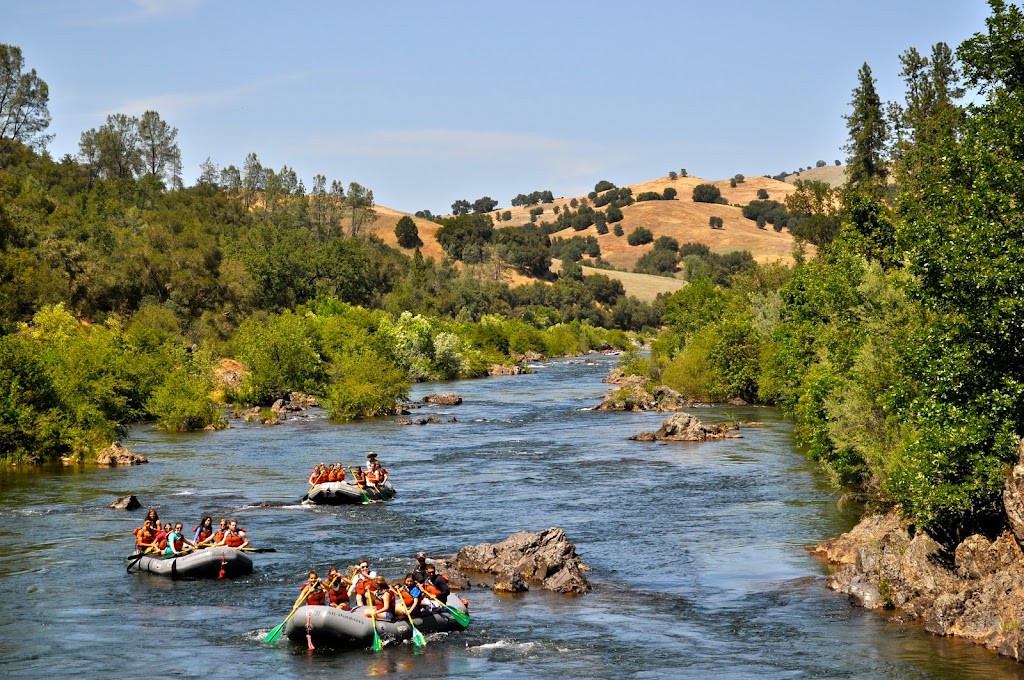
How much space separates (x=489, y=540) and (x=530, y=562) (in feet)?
19.2

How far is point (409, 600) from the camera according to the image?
32.8m

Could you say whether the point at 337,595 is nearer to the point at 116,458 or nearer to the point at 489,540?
the point at 489,540

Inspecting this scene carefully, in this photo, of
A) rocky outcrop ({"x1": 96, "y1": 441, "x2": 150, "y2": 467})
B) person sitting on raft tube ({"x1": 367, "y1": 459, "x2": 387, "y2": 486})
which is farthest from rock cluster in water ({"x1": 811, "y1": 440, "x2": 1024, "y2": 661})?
rocky outcrop ({"x1": 96, "y1": 441, "x2": 150, "y2": 467})

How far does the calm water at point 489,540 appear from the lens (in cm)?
2992

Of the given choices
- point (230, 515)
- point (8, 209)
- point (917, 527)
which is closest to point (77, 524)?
point (230, 515)

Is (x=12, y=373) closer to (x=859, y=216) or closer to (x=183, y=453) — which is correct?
(x=183, y=453)

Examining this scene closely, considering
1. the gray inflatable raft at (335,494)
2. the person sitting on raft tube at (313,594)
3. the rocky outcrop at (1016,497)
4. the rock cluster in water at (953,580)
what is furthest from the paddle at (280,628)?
the gray inflatable raft at (335,494)

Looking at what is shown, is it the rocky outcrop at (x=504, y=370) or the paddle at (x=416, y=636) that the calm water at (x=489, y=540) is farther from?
the rocky outcrop at (x=504, y=370)

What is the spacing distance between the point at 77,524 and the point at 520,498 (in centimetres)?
1948

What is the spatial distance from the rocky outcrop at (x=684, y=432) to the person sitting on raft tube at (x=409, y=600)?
43.8 m

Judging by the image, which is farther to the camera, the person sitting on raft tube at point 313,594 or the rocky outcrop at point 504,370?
the rocky outcrop at point 504,370

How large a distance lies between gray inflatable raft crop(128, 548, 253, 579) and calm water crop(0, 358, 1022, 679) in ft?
1.71

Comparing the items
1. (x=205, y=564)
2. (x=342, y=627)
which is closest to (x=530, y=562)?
(x=342, y=627)

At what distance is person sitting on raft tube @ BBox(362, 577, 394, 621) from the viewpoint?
32.3 m
